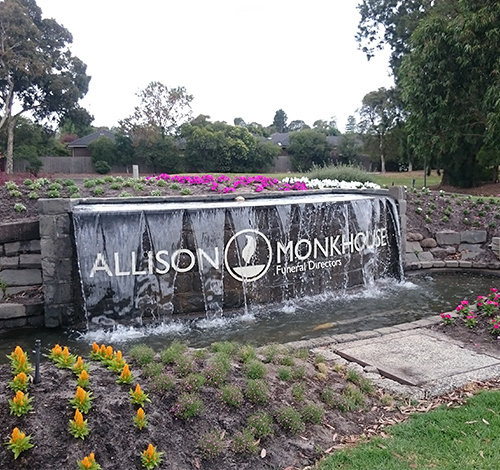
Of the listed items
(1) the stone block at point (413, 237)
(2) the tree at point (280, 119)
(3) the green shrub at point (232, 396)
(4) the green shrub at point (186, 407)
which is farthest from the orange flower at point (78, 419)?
(2) the tree at point (280, 119)

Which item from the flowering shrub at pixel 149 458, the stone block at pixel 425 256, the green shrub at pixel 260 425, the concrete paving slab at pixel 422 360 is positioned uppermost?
the flowering shrub at pixel 149 458

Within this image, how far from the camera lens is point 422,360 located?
4617mm

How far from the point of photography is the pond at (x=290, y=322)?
6.07 metres

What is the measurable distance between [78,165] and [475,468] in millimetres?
33904

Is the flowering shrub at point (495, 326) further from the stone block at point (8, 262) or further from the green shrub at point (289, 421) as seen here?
the stone block at point (8, 262)

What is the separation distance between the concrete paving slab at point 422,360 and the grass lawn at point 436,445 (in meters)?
0.45

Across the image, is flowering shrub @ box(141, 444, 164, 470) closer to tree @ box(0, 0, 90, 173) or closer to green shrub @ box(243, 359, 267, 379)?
green shrub @ box(243, 359, 267, 379)

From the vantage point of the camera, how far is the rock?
1057cm

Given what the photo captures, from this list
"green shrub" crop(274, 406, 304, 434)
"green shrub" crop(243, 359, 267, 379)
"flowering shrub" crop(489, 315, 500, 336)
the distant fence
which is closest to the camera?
"green shrub" crop(274, 406, 304, 434)

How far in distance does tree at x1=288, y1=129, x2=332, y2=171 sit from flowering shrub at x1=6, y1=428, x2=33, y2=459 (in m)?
36.1

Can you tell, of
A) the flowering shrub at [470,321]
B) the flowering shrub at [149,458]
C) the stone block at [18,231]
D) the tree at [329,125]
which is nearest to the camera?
the flowering shrub at [149,458]

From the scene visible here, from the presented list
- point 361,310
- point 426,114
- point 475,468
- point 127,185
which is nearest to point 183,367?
point 475,468

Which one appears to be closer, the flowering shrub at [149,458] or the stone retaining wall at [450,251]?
the flowering shrub at [149,458]

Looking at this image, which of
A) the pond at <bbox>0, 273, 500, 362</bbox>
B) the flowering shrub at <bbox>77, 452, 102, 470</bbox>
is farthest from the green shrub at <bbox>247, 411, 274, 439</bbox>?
the pond at <bbox>0, 273, 500, 362</bbox>
